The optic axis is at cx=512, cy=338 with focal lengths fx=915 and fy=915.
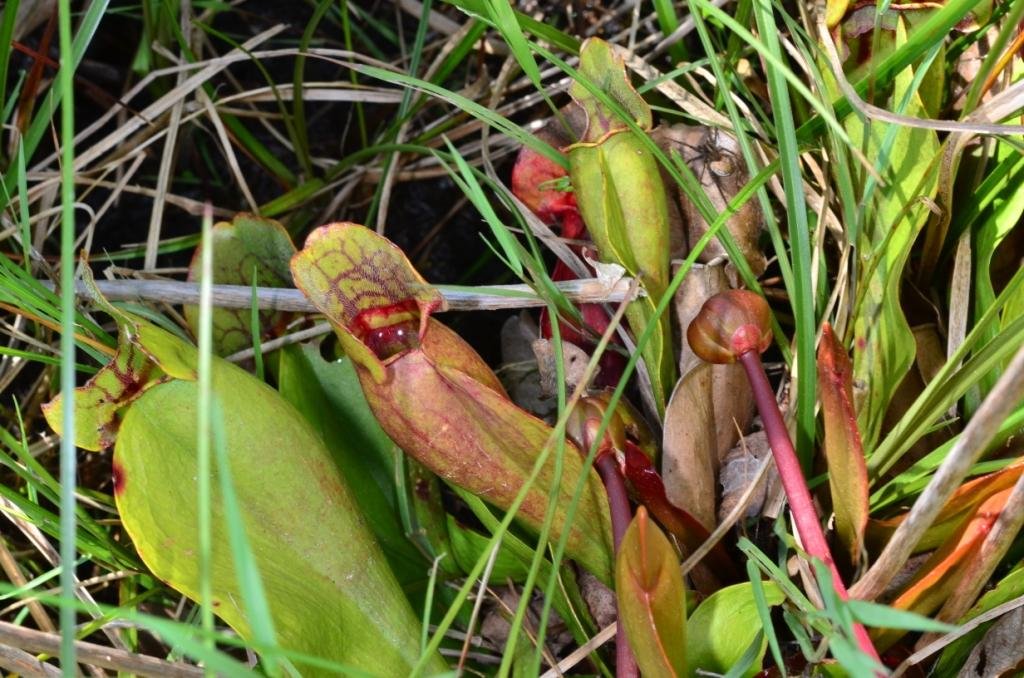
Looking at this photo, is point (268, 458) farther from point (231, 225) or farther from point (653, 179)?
point (653, 179)

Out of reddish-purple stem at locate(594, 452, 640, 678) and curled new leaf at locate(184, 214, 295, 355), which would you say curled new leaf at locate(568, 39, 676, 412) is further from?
curled new leaf at locate(184, 214, 295, 355)

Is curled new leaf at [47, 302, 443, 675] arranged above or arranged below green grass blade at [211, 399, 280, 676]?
below

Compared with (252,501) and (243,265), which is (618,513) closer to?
(252,501)

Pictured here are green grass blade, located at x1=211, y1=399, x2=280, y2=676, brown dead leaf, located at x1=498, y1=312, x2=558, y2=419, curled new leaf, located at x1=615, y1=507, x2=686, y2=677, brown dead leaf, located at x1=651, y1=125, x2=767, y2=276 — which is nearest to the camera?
green grass blade, located at x1=211, y1=399, x2=280, y2=676

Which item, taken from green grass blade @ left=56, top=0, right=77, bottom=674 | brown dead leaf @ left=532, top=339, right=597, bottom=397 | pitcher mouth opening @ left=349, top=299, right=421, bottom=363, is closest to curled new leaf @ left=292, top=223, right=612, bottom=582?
pitcher mouth opening @ left=349, top=299, right=421, bottom=363

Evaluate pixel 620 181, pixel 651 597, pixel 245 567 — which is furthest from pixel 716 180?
pixel 245 567

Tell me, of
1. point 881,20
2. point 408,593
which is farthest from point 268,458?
point 881,20
